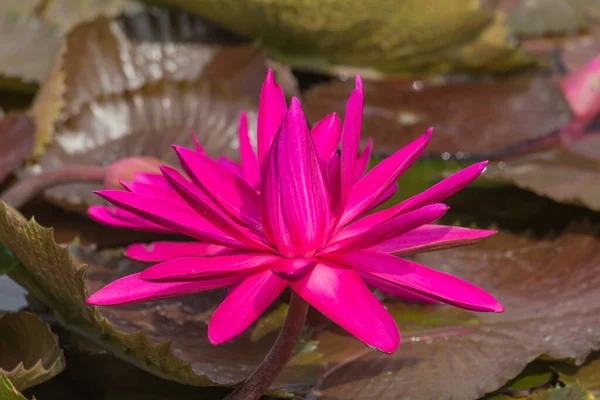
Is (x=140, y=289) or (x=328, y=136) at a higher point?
(x=328, y=136)

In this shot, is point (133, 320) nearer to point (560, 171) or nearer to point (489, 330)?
point (489, 330)

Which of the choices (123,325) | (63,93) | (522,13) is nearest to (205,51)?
(63,93)

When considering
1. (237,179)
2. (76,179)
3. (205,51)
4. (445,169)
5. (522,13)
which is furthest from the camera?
(522,13)

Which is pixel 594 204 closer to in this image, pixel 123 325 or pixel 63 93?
pixel 123 325

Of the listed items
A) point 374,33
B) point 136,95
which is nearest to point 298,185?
point 136,95

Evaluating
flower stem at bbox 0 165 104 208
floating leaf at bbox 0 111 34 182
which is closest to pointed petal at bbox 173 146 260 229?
flower stem at bbox 0 165 104 208

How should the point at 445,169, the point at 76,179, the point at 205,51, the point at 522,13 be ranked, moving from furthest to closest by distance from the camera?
the point at 522,13 → the point at 205,51 → the point at 445,169 → the point at 76,179
